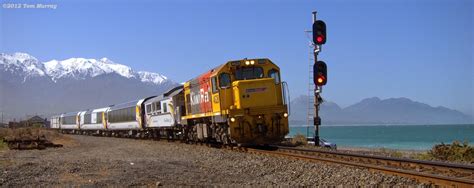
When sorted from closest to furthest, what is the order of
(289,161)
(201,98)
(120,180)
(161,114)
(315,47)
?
(120,180), (289,161), (315,47), (201,98), (161,114)

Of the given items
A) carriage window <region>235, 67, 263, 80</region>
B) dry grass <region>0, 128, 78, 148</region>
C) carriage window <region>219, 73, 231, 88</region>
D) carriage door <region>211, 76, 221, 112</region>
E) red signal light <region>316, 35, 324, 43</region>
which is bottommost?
dry grass <region>0, 128, 78, 148</region>

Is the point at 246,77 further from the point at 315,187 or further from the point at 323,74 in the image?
the point at 315,187

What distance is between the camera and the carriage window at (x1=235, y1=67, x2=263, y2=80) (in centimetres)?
2014

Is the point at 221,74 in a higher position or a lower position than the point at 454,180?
higher

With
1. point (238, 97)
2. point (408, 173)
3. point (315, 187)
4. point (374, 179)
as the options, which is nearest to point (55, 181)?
point (315, 187)

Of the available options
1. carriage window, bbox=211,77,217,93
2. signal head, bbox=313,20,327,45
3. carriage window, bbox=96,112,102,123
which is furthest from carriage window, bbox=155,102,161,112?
carriage window, bbox=96,112,102,123

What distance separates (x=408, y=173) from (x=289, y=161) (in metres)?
4.41

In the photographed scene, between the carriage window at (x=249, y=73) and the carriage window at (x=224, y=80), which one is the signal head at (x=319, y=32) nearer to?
the carriage window at (x=249, y=73)

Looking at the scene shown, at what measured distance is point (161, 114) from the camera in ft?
102

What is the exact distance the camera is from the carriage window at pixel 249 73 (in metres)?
20.1

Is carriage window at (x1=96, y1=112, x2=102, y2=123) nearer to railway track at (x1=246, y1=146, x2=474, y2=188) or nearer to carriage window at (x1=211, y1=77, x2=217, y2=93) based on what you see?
carriage window at (x1=211, y1=77, x2=217, y2=93)

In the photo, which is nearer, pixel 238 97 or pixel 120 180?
pixel 120 180

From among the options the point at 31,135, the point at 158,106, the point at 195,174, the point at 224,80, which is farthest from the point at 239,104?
the point at 31,135

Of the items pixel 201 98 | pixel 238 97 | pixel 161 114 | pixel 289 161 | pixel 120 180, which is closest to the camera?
pixel 120 180
